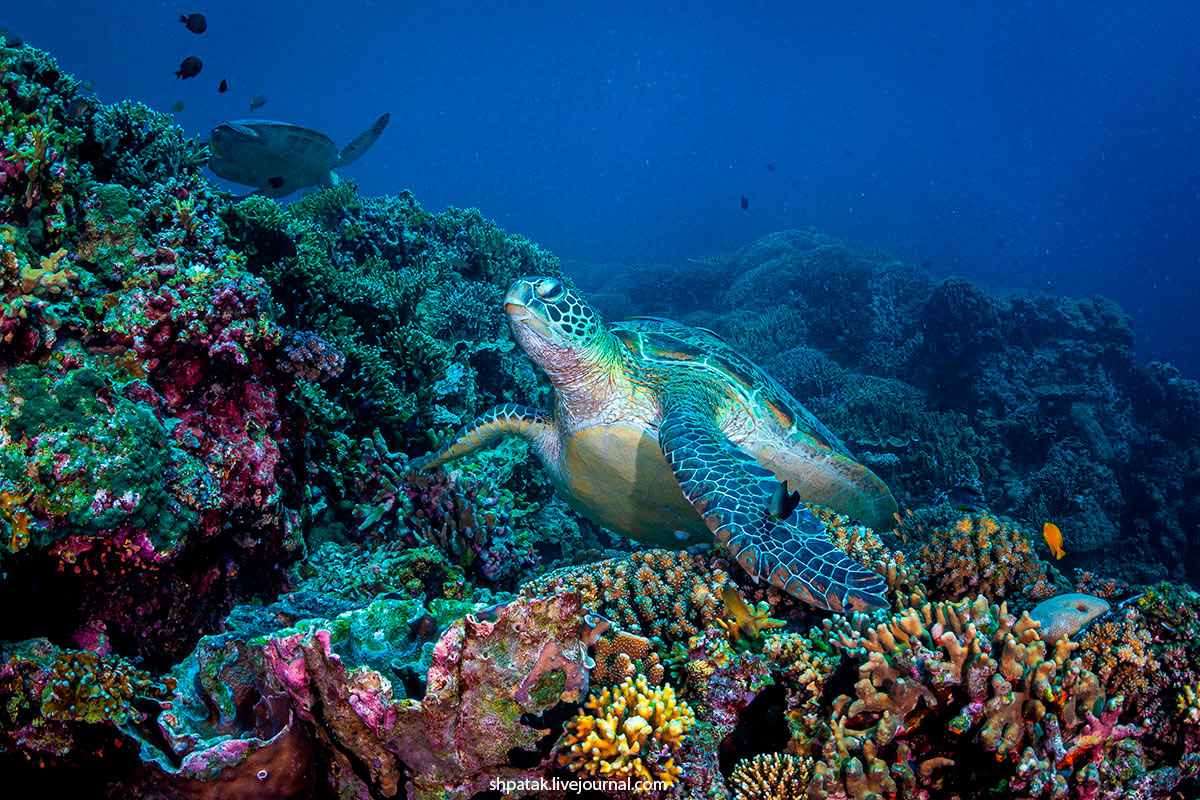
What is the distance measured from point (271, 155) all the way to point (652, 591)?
7.71 metres

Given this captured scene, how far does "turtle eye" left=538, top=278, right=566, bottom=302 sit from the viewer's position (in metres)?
3.63

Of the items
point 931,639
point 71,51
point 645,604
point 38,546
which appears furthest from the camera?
point 71,51

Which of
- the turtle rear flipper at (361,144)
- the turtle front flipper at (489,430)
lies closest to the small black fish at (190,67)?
the turtle rear flipper at (361,144)

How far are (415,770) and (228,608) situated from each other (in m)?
1.34

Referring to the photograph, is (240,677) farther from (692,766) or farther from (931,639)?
(931,639)

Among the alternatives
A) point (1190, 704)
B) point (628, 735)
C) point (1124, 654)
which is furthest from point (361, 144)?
point (1190, 704)

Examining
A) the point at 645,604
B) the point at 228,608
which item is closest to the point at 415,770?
the point at 645,604

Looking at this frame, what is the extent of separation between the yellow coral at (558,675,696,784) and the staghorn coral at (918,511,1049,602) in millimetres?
1964

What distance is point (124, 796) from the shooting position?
A: 55.4 inches

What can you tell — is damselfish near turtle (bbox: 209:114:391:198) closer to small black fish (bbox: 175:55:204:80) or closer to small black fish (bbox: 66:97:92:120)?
small black fish (bbox: 175:55:204:80)

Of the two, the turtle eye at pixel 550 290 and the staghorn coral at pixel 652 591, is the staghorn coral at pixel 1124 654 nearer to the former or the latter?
the staghorn coral at pixel 652 591

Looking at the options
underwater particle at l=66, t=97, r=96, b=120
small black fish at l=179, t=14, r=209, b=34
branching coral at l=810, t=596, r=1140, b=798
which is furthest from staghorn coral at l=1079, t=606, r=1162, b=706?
small black fish at l=179, t=14, r=209, b=34

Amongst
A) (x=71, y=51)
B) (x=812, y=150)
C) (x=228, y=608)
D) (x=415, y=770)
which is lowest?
(x=415, y=770)

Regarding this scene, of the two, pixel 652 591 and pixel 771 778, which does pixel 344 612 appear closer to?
pixel 652 591
